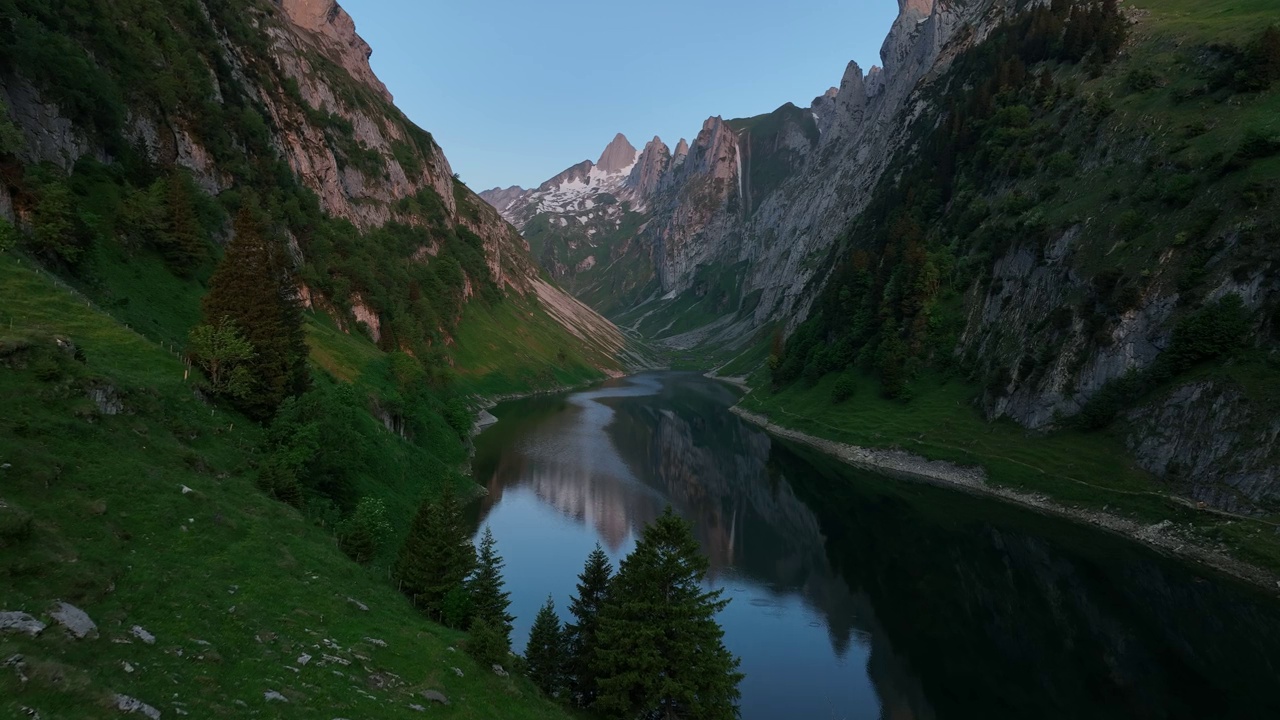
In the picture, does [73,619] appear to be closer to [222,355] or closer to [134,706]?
[134,706]

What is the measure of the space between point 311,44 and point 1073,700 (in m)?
174

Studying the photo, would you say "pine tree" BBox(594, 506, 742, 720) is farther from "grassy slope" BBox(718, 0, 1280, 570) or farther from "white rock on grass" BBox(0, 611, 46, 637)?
"grassy slope" BBox(718, 0, 1280, 570)

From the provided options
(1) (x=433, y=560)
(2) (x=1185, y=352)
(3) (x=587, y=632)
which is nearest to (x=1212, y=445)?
(2) (x=1185, y=352)

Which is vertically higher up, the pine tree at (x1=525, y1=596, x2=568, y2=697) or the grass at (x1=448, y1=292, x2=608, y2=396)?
the grass at (x1=448, y1=292, x2=608, y2=396)

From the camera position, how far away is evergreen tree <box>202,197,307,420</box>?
34.0 meters

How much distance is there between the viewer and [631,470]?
236 ft

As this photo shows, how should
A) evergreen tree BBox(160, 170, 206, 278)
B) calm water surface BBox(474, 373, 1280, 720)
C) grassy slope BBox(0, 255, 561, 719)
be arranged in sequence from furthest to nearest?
evergreen tree BBox(160, 170, 206, 278) → calm water surface BBox(474, 373, 1280, 720) → grassy slope BBox(0, 255, 561, 719)

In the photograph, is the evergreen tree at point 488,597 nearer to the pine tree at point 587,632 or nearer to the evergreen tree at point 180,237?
the pine tree at point 587,632

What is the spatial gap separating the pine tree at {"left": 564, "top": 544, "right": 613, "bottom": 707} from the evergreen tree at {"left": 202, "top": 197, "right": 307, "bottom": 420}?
2181cm

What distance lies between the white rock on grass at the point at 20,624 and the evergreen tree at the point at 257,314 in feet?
76.7

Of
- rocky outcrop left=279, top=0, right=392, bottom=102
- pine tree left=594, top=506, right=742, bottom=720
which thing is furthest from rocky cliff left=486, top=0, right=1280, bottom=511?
rocky outcrop left=279, top=0, right=392, bottom=102

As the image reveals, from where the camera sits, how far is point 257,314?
34562 mm

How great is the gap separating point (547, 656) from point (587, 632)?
→ 73.2 inches

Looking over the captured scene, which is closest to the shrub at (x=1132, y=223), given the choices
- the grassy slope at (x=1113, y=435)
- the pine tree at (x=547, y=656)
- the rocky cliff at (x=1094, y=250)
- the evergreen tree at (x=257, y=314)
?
the rocky cliff at (x=1094, y=250)
